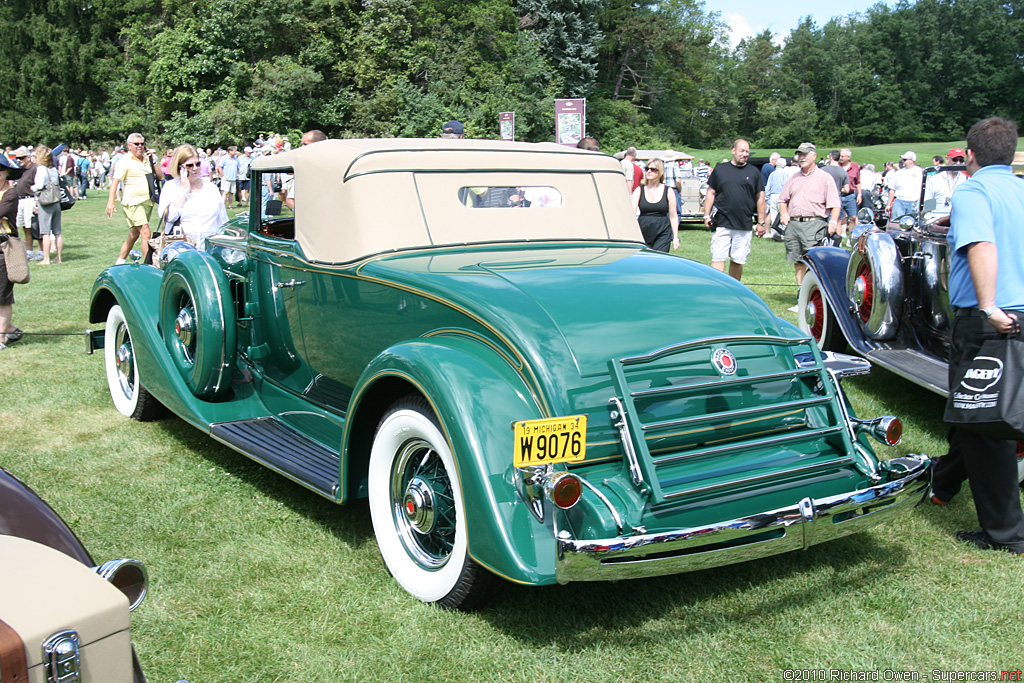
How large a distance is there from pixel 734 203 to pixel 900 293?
115 inches

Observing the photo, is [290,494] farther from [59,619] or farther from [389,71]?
[389,71]

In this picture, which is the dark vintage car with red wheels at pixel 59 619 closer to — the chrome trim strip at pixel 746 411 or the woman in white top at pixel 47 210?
the chrome trim strip at pixel 746 411

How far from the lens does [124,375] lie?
5.91 metres

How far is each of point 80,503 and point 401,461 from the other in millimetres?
2050

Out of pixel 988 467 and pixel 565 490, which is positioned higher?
pixel 565 490

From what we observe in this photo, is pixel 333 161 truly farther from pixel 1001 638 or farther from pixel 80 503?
pixel 1001 638

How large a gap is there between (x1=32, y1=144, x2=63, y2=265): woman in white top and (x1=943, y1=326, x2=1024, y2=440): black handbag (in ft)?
40.8

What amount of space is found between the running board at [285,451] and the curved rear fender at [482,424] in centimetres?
44

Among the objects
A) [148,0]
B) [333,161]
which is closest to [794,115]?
[148,0]

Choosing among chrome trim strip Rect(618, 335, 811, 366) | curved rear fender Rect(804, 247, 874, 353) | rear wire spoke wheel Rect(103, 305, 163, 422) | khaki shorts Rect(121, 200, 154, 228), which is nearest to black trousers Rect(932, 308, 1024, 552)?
chrome trim strip Rect(618, 335, 811, 366)

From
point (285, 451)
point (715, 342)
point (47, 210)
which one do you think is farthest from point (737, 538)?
point (47, 210)

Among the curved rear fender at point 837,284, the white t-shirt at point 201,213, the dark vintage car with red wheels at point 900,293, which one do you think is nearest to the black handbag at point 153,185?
the white t-shirt at point 201,213

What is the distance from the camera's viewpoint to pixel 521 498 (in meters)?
2.89

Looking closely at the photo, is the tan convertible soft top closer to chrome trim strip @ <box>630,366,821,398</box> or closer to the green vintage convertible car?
the green vintage convertible car
